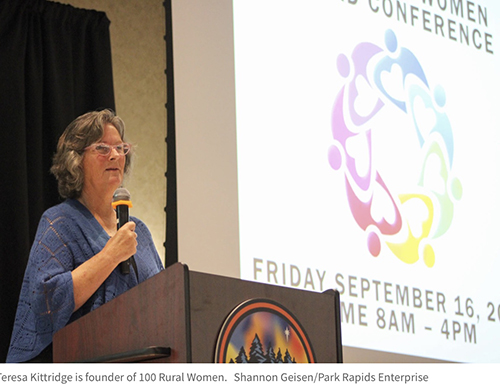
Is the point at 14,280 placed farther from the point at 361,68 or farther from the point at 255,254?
the point at 361,68

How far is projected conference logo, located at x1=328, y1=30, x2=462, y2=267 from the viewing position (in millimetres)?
2994

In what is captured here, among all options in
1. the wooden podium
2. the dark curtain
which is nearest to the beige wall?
the dark curtain

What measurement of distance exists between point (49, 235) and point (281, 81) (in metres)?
1.39

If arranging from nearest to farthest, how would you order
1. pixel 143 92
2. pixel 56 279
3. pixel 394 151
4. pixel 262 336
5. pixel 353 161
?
pixel 262 336 → pixel 56 279 → pixel 353 161 → pixel 394 151 → pixel 143 92

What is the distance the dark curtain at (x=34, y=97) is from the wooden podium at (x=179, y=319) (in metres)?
1.47

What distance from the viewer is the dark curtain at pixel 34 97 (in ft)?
9.50

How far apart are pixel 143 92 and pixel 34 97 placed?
582mm

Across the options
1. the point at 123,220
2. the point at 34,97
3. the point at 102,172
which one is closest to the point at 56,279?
the point at 123,220

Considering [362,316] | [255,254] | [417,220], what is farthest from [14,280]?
[417,220]

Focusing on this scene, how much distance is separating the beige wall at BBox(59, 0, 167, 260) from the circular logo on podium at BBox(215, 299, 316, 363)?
204 cm

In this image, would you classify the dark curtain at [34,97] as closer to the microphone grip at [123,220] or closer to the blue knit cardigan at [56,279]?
the blue knit cardigan at [56,279]

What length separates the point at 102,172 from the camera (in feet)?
6.12

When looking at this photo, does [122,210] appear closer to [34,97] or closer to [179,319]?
[179,319]

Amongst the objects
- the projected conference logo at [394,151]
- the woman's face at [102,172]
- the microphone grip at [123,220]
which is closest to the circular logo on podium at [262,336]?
the microphone grip at [123,220]
